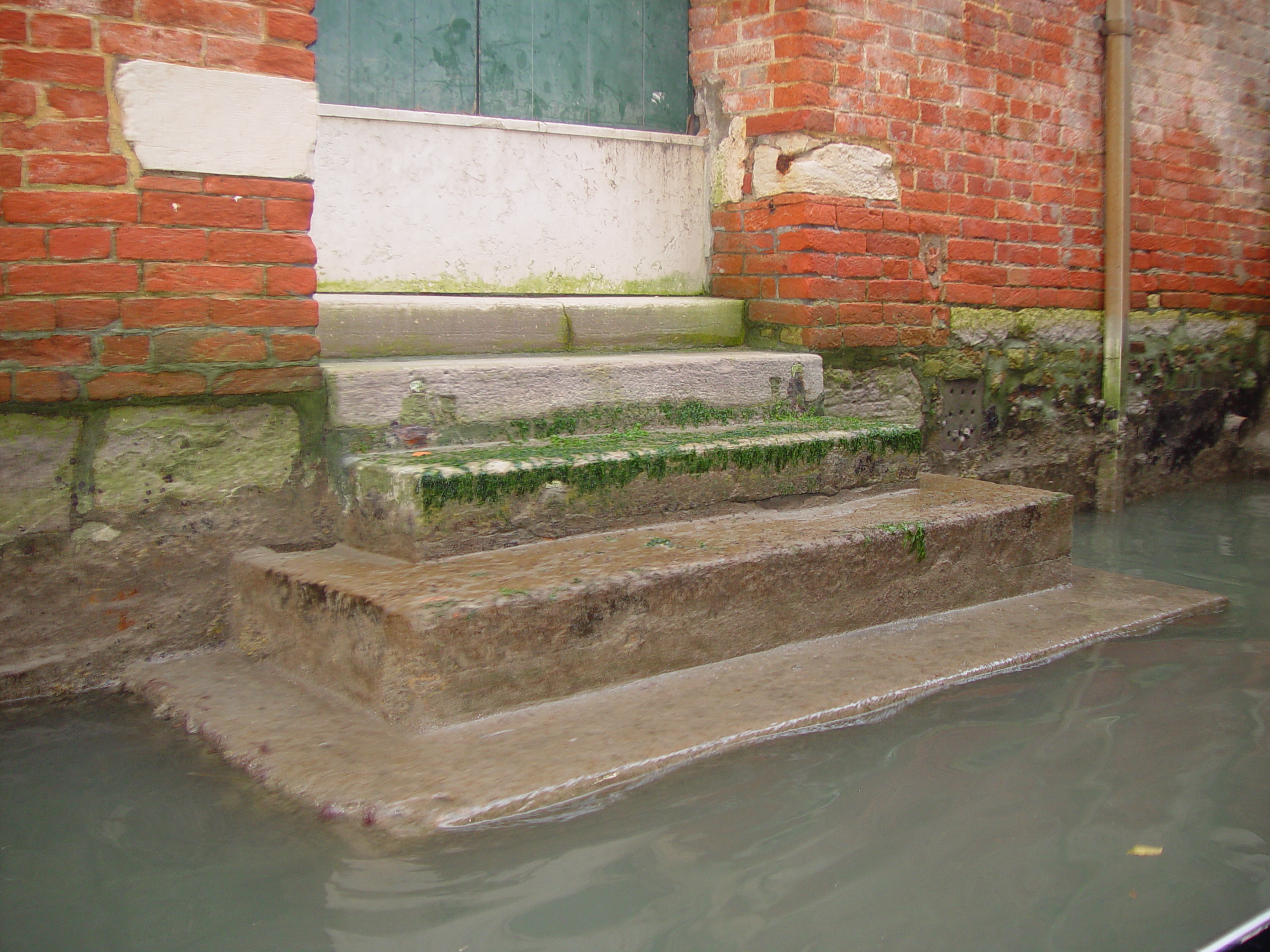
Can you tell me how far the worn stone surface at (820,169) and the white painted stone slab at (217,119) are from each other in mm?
1709

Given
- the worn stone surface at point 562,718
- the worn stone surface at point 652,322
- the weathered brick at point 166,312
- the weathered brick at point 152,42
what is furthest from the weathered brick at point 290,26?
the worn stone surface at point 562,718

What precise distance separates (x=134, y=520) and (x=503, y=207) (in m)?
1.61

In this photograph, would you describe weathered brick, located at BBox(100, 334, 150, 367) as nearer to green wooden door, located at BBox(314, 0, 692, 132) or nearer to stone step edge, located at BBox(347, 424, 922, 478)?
stone step edge, located at BBox(347, 424, 922, 478)

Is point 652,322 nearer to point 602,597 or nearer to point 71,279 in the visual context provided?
point 602,597

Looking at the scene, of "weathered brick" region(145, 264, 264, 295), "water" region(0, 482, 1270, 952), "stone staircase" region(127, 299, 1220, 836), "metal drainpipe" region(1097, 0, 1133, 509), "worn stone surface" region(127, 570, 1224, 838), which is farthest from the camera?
"metal drainpipe" region(1097, 0, 1133, 509)

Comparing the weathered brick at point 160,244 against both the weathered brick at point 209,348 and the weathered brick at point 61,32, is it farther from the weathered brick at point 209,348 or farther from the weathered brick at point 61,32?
the weathered brick at point 61,32

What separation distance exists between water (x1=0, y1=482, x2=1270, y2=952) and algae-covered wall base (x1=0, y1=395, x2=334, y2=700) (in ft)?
0.62

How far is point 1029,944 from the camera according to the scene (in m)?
1.38

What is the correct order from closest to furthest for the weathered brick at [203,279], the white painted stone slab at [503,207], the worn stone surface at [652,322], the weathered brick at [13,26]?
the weathered brick at [13,26]
the weathered brick at [203,279]
the white painted stone slab at [503,207]
the worn stone surface at [652,322]

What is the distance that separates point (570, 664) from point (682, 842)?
0.56m

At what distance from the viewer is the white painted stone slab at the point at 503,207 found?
3.08m

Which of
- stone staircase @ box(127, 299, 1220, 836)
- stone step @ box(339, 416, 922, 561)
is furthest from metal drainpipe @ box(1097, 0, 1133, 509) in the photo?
stone step @ box(339, 416, 922, 561)

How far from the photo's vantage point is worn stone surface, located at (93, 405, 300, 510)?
90.7 inches

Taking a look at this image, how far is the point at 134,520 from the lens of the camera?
233cm
